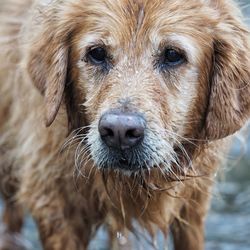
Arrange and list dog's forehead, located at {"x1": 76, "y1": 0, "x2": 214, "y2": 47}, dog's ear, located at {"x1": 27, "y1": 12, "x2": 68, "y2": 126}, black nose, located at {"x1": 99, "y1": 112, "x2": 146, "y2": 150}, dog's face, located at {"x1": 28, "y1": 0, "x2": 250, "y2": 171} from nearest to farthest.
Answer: black nose, located at {"x1": 99, "y1": 112, "x2": 146, "y2": 150}, dog's face, located at {"x1": 28, "y1": 0, "x2": 250, "y2": 171}, dog's forehead, located at {"x1": 76, "y1": 0, "x2": 214, "y2": 47}, dog's ear, located at {"x1": 27, "y1": 12, "x2": 68, "y2": 126}

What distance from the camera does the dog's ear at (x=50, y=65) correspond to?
6113 mm

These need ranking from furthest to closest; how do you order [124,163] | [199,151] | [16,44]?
[16,44] < [199,151] < [124,163]

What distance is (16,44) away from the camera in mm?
7051

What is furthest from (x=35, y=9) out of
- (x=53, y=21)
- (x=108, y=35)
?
(x=108, y=35)

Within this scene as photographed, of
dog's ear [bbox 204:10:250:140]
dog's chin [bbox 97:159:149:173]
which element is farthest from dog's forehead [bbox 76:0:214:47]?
dog's chin [bbox 97:159:149:173]

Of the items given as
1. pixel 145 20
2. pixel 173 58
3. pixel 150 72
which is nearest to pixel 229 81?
pixel 173 58

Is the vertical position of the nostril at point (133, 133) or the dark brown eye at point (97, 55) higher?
the dark brown eye at point (97, 55)

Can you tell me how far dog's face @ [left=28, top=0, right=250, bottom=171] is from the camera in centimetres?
572

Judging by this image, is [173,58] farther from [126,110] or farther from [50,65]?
[50,65]

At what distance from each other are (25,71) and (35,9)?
500 millimetres

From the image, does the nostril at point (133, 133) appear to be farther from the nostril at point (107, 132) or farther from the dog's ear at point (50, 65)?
the dog's ear at point (50, 65)

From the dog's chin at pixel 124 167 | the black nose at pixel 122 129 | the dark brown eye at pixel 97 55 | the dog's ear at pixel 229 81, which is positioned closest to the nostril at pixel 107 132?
the black nose at pixel 122 129

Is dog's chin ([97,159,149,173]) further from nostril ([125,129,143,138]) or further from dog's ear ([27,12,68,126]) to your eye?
dog's ear ([27,12,68,126])

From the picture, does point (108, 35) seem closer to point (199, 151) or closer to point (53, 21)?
point (53, 21)
